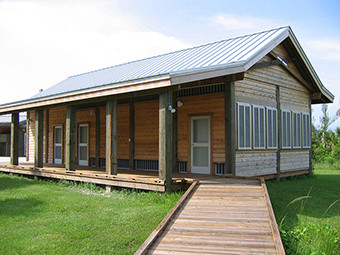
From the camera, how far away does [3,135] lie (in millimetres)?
27359

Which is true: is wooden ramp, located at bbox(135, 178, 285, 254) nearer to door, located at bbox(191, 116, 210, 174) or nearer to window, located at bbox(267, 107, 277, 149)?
door, located at bbox(191, 116, 210, 174)

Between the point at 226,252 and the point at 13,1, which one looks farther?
the point at 13,1

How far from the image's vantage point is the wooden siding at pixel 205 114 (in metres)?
10.6

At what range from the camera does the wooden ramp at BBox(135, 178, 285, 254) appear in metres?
5.07

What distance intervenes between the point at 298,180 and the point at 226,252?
9675 millimetres

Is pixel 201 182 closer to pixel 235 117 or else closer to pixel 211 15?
pixel 235 117

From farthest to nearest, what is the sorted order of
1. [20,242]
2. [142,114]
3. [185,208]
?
[142,114] → [185,208] → [20,242]

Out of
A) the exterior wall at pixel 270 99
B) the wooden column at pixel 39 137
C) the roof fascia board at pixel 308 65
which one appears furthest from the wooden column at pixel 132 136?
the roof fascia board at pixel 308 65

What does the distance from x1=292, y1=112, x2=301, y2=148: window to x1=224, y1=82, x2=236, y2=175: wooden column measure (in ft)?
15.3

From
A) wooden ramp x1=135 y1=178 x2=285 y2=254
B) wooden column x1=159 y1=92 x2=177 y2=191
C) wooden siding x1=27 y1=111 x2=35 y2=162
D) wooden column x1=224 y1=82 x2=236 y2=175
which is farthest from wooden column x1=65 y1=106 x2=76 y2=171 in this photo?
wooden siding x1=27 y1=111 x2=35 y2=162

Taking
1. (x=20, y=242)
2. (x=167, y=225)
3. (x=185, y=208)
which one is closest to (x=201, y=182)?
(x=185, y=208)

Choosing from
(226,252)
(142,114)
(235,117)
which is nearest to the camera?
(226,252)

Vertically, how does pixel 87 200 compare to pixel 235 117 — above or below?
below

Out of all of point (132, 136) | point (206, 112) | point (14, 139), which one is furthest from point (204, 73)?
point (14, 139)
